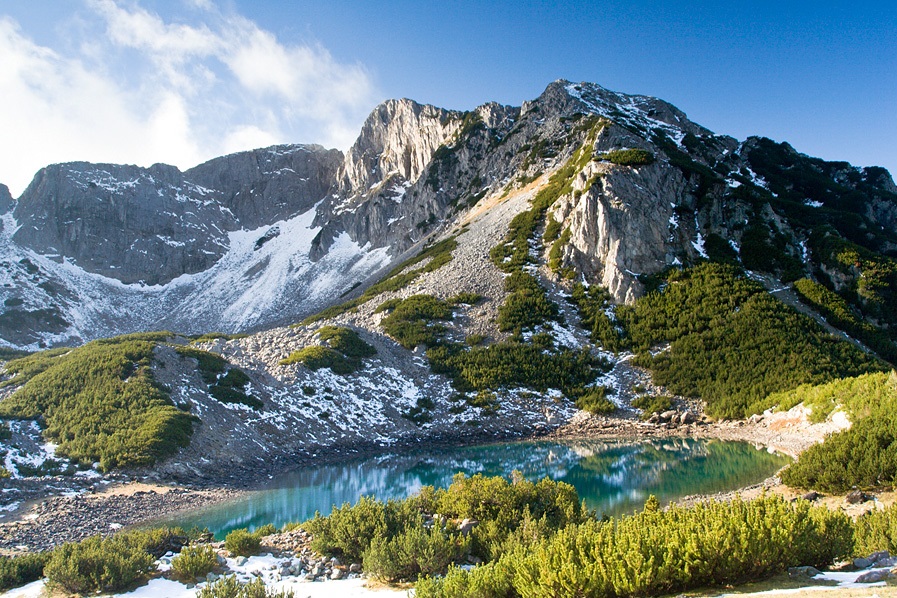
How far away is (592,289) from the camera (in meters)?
58.2

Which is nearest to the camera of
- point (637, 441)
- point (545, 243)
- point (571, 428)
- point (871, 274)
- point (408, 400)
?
point (637, 441)

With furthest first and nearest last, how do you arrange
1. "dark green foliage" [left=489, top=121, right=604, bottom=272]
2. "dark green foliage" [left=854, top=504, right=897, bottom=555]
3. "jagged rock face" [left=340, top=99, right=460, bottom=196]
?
1. "jagged rock face" [left=340, top=99, right=460, bottom=196]
2. "dark green foliage" [left=489, top=121, right=604, bottom=272]
3. "dark green foliage" [left=854, top=504, right=897, bottom=555]

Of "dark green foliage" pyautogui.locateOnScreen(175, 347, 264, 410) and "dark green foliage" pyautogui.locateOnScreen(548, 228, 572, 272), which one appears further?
"dark green foliage" pyautogui.locateOnScreen(548, 228, 572, 272)

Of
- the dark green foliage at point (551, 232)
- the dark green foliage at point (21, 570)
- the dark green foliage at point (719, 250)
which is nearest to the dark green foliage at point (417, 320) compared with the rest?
the dark green foliage at point (551, 232)

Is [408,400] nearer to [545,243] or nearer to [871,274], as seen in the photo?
[545,243]

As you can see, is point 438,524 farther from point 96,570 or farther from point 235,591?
point 96,570

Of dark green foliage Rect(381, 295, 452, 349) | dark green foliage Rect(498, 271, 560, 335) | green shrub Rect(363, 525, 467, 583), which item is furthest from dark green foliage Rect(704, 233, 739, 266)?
green shrub Rect(363, 525, 467, 583)

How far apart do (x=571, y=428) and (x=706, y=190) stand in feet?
133

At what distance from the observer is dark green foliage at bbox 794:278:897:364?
154 ft

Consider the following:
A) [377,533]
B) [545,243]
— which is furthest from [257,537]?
[545,243]

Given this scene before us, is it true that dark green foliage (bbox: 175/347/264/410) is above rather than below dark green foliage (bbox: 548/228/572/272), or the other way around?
below

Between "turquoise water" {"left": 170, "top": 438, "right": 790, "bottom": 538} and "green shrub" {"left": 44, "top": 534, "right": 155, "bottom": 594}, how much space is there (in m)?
8.38

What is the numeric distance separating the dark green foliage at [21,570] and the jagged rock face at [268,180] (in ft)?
476

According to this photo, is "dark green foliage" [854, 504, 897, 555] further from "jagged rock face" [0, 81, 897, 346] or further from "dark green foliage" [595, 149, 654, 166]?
"dark green foliage" [595, 149, 654, 166]
